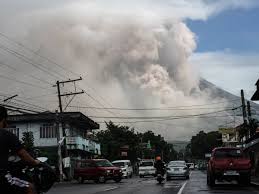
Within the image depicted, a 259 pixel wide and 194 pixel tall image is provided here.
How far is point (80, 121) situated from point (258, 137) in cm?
2854

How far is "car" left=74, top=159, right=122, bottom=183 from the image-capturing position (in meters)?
37.1

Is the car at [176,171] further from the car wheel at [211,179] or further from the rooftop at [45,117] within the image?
the rooftop at [45,117]

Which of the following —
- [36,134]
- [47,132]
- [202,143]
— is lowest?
[36,134]

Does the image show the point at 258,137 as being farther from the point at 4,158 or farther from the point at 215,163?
the point at 4,158

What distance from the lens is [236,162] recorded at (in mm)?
23219

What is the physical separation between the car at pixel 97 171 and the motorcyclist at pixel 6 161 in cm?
3143

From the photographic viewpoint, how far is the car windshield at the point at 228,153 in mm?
23609

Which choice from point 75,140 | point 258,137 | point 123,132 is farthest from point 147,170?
point 123,132

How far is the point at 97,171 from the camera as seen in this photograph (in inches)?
1476

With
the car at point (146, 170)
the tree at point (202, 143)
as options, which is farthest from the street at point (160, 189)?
the tree at point (202, 143)

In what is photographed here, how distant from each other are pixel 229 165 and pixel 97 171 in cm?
1607

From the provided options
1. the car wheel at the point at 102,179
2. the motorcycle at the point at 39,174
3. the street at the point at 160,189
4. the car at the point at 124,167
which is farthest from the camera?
the car at the point at 124,167

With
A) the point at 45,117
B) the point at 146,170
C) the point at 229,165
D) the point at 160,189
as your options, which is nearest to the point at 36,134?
the point at 45,117

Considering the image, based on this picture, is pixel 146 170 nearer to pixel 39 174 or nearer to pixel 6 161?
pixel 39 174
